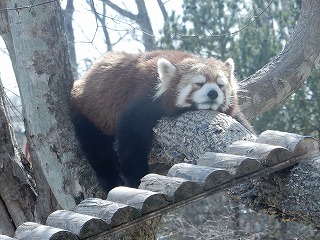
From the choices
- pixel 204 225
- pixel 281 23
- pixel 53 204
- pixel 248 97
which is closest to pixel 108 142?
pixel 53 204

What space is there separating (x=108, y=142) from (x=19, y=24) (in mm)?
1179

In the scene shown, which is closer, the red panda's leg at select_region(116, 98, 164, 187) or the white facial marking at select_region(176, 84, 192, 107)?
the red panda's leg at select_region(116, 98, 164, 187)

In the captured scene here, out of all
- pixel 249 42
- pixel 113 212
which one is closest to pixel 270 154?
pixel 113 212

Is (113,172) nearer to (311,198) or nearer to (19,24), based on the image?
(19,24)

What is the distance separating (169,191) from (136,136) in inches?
73.0

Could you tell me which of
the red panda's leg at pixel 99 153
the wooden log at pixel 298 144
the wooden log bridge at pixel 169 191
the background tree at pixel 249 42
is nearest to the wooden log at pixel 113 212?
the wooden log bridge at pixel 169 191

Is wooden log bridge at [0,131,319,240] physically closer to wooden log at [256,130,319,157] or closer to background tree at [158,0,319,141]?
wooden log at [256,130,319,157]

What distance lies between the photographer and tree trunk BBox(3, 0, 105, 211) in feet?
14.8

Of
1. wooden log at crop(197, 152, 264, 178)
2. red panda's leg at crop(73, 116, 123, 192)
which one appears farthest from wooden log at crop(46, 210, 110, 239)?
red panda's leg at crop(73, 116, 123, 192)

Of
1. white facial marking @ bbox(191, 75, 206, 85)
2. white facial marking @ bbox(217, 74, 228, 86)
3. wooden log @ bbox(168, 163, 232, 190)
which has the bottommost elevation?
wooden log @ bbox(168, 163, 232, 190)

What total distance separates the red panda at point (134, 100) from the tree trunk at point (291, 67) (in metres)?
0.18

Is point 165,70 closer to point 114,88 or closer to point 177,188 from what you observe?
point 114,88

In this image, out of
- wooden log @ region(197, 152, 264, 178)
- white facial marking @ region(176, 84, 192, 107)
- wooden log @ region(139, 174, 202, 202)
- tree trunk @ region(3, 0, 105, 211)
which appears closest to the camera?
wooden log @ region(139, 174, 202, 202)

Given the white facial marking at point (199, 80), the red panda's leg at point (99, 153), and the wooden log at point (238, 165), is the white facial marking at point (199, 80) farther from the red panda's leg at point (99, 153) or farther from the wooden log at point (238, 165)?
the wooden log at point (238, 165)
